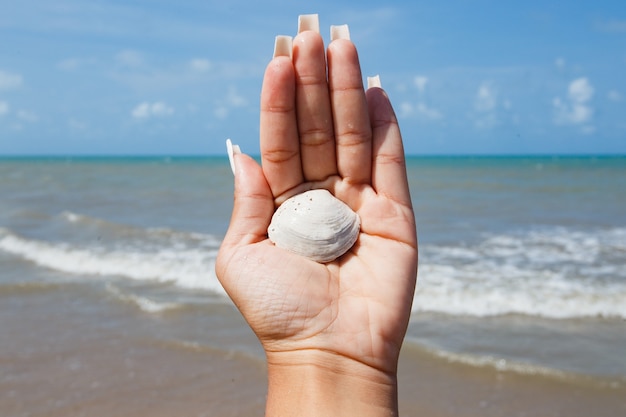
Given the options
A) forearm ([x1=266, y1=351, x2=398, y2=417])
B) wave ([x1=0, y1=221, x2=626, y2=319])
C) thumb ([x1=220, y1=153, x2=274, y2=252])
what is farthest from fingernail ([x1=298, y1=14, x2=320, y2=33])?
wave ([x1=0, y1=221, x2=626, y2=319])

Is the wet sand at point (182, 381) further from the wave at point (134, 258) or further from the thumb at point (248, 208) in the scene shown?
Answer: the thumb at point (248, 208)

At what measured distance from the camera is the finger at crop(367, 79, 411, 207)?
2.67 metres

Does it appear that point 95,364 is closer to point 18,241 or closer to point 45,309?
point 45,309

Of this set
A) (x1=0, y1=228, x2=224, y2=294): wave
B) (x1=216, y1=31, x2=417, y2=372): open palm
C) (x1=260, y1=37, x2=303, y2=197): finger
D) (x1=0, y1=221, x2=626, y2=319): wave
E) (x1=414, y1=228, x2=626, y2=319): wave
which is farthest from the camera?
(x1=0, y1=228, x2=224, y2=294): wave

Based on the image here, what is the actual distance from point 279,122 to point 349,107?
324 millimetres

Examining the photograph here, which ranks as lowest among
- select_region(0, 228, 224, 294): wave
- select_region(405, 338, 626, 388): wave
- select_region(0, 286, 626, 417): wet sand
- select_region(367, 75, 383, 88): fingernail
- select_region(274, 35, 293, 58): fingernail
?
select_region(0, 228, 224, 294): wave

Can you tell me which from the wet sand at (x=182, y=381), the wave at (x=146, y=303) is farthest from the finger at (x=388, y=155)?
the wave at (x=146, y=303)

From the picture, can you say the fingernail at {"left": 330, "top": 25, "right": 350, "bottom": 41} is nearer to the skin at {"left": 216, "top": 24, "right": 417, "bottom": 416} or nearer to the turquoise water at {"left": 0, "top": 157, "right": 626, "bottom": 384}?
the skin at {"left": 216, "top": 24, "right": 417, "bottom": 416}

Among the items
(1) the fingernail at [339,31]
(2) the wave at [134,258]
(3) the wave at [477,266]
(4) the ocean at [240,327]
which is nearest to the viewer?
(1) the fingernail at [339,31]

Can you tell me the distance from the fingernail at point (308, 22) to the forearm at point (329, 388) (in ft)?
4.67

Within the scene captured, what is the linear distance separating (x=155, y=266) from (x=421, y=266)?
4.28m

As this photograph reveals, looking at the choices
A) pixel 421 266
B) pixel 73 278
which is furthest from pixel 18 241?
pixel 421 266

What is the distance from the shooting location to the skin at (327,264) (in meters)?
2.32

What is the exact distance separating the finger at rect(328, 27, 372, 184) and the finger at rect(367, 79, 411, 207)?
52 mm
